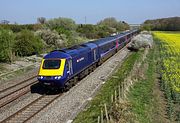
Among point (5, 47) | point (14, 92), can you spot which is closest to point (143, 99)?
point (14, 92)

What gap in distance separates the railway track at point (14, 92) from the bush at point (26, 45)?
19.1m

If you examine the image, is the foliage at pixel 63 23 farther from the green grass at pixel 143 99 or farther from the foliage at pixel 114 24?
the green grass at pixel 143 99

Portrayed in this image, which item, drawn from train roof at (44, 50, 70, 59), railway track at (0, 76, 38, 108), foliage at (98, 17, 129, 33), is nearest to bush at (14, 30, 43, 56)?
railway track at (0, 76, 38, 108)

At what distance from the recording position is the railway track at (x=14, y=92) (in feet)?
73.5

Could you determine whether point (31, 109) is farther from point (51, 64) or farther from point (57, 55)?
point (57, 55)

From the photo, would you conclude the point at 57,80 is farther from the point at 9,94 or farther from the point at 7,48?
the point at 7,48

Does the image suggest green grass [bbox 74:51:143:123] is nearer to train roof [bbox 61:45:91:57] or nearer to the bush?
train roof [bbox 61:45:91:57]

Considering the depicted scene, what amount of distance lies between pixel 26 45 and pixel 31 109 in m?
28.7

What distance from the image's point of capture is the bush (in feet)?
155

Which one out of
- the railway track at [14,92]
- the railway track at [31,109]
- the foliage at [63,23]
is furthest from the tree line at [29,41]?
the railway track at [31,109]

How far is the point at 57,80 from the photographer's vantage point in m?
22.7

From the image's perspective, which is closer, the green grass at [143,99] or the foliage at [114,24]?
the green grass at [143,99]

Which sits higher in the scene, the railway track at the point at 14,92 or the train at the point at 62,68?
the train at the point at 62,68

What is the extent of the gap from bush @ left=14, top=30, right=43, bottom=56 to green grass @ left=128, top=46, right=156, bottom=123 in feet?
74.3
